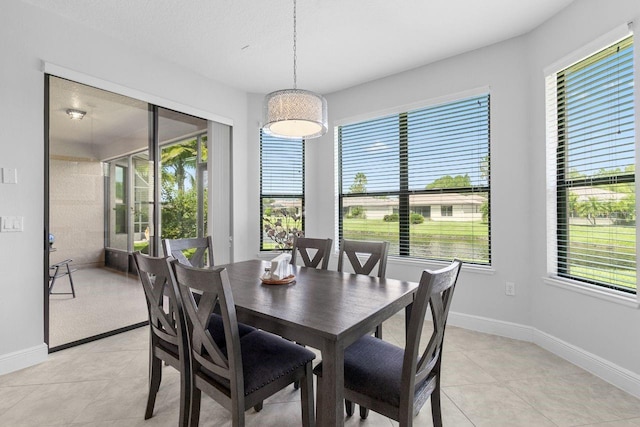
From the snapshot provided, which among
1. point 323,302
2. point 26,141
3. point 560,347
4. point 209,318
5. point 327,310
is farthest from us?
point 560,347

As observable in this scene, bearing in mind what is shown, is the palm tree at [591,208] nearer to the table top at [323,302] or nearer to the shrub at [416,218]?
the shrub at [416,218]

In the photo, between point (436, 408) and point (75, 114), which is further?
point (75, 114)

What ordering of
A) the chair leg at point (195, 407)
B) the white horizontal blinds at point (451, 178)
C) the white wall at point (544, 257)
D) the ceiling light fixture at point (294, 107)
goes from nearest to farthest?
the chair leg at point (195, 407), the ceiling light fixture at point (294, 107), the white wall at point (544, 257), the white horizontal blinds at point (451, 178)

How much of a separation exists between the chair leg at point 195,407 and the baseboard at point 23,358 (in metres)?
1.86

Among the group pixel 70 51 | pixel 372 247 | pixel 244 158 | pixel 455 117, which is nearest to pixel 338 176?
pixel 244 158

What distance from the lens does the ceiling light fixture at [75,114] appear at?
271 centimetres

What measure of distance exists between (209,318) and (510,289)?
2.83 metres

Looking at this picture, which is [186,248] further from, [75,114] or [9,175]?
[75,114]

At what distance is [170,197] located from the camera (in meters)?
3.49

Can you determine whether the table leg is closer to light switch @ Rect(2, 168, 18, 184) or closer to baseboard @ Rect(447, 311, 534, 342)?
baseboard @ Rect(447, 311, 534, 342)

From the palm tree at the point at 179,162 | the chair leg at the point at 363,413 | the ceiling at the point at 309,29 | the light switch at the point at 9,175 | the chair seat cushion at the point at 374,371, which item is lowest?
the chair leg at the point at 363,413

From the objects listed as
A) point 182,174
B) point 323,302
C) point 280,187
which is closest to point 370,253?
point 323,302

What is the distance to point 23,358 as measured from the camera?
2.36m

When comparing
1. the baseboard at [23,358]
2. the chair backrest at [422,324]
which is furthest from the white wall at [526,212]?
the baseboard at [23,358]
